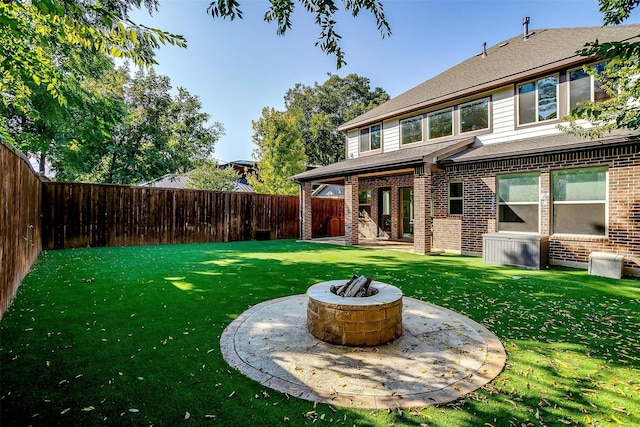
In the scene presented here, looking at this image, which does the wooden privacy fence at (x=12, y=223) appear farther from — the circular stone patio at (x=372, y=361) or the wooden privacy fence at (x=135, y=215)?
the circular stone patio at (x=372, y=361)

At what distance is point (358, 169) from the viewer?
39.7 ft

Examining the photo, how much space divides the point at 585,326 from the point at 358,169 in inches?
Result: 344

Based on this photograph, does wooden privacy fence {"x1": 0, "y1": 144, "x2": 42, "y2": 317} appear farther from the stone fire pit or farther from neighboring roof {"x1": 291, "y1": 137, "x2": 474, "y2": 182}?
neighboring roof {"x1": 291, "y1": 137, "x2": 474, "y2": 182}

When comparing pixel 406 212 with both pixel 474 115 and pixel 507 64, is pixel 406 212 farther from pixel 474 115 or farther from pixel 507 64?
pixel 507 64

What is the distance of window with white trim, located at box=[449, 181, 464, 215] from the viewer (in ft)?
35.7

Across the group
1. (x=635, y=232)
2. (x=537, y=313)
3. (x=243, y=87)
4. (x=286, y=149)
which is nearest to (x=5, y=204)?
(x=537, y=313)

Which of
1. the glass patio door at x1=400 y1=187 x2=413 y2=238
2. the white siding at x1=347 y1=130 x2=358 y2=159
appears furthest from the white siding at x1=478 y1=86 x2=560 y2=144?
the white siding at x1=347 y1=130 x2=358 y2=159

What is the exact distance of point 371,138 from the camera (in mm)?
15031

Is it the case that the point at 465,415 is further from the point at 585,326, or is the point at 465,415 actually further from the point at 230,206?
the point at 230,206

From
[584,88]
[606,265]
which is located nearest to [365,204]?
[584,88]

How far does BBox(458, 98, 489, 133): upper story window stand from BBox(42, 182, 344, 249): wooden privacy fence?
8604 mm

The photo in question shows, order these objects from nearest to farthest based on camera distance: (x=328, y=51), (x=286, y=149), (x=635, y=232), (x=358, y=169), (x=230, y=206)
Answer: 1. (x=328, y=51)
2. (x=635, y=232)
3. (x=358, y=169)
4. (x=230, y=206)
5. (x=286, y=149)

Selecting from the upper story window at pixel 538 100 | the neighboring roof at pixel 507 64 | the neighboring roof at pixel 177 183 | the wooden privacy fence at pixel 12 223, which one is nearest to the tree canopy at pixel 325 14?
the wooden privacy fence at pixel 12 223

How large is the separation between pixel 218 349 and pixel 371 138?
517 inches
